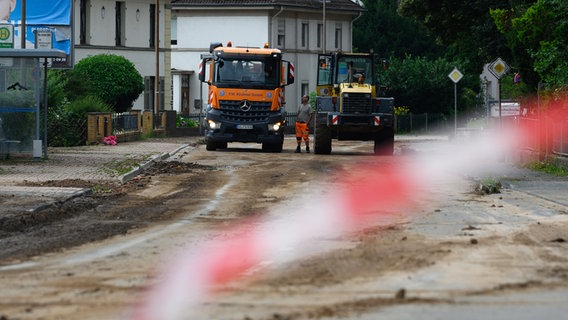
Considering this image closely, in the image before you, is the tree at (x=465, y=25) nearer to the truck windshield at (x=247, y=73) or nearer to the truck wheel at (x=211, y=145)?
the truck windshield at (x=247, y=73)

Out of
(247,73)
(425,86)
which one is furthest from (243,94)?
(425,86)

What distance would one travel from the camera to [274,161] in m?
33.8

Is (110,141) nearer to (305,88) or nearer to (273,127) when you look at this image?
(273,127)

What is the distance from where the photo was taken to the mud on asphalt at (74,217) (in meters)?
14.2

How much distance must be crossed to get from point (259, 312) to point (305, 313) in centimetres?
33

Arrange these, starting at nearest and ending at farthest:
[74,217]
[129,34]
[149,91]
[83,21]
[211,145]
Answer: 1. [74,217]
2. [211,145]
3. [83,21]
4. [129,34]
5. [149,91]

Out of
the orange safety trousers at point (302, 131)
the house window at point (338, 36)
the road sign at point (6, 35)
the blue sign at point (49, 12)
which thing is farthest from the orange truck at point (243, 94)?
the house window at point (338, 36)

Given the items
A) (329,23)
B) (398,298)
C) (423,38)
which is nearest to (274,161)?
(398,298)

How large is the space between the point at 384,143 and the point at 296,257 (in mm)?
27501

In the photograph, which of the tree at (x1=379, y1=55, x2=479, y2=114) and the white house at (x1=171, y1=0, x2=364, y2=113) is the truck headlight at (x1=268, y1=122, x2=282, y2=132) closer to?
the white house at (x1=171, y1=0, x2=364, y2=113)

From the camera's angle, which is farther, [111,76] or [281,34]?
[281,34]

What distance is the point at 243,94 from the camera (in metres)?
40.8

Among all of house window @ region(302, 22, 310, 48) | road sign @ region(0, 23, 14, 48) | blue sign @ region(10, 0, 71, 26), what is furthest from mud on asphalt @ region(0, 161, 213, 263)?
house window @ region(302, 22, 310, 48)

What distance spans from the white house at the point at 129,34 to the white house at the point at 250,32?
288 inches
